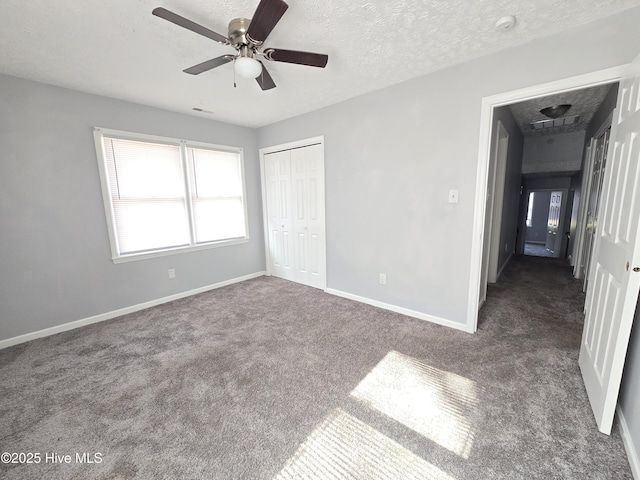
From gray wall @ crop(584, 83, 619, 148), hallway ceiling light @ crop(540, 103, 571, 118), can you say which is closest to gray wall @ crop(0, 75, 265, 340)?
hallway ceiling light @ crop(540, 103, 571, 118)

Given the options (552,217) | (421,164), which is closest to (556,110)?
(421,164)

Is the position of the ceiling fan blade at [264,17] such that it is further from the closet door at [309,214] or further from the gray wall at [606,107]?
the gray wall at [606,107]

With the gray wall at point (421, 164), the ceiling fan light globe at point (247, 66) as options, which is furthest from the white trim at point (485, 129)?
the ceiling fan light globe at point (247, 66)

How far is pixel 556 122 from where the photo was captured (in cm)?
402

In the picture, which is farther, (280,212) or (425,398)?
(280,212)

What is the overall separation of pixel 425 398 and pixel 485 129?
2229 millimetres

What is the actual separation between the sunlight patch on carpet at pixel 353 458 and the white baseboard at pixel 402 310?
5.02ft

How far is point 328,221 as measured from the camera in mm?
3492

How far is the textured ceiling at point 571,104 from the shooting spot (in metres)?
2.84

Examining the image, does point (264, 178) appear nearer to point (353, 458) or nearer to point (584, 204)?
point (353, 458)

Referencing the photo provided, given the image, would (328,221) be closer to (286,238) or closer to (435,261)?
(286,238)

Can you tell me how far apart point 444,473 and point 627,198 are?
5.66 feet

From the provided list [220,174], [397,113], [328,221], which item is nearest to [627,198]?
[397,113]

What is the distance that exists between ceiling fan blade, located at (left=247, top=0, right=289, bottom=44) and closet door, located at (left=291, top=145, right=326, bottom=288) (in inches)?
75.4
